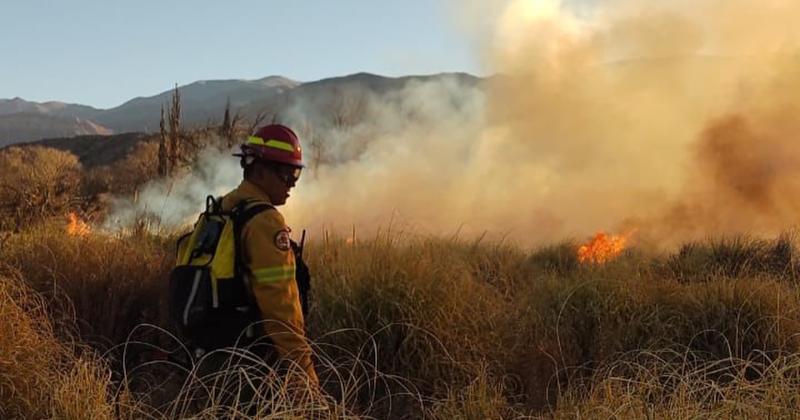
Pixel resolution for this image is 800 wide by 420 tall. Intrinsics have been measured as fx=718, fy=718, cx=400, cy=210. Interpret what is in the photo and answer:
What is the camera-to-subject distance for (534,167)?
18.9 meters

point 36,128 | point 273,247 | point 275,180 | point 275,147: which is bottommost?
point 36,128

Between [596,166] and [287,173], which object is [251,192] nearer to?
[287,173]

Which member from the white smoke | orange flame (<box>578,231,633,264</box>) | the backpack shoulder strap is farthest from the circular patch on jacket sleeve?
the white smoke

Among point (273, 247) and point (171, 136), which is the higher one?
point (171, 136)

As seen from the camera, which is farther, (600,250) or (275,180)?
(600,250)

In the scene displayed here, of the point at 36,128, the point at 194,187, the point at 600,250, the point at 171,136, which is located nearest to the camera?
the point at 600,250

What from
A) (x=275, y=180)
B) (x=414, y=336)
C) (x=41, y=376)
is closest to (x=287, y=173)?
(x=275, y=180)

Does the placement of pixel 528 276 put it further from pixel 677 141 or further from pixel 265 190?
pixel 677 141

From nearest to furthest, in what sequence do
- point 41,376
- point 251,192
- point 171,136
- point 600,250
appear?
point 251,192 < point 41,376 < point 600,250 < point 171,136

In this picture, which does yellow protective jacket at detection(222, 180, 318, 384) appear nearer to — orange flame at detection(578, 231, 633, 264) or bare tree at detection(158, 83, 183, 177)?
orange flame at detection(578, 231, 633, 264)

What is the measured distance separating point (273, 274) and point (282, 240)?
0.16 m

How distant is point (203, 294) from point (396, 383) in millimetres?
2000

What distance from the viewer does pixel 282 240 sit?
3.19 m

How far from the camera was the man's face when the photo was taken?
3.43 m
